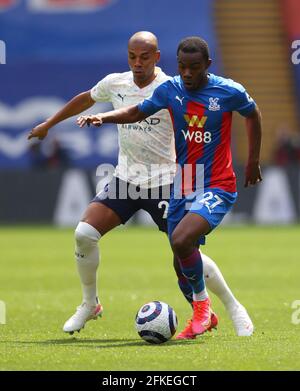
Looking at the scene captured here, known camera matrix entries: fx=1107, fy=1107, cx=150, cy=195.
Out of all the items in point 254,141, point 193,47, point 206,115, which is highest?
point 193,47

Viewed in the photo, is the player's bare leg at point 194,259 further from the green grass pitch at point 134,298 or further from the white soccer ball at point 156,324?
the white soccer ball at point 156,324

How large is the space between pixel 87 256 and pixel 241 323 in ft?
4.78

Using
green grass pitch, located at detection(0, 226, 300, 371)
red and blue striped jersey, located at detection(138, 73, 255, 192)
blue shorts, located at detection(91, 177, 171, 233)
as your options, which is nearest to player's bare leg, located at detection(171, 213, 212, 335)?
green grass pitch, located at detection(0, 226, 300, 371)

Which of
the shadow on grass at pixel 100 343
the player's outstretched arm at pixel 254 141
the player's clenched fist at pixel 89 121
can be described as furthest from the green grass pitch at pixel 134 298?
the player's clenched fist at pixel 89 121

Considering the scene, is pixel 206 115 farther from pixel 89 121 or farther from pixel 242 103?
pixel 89 121

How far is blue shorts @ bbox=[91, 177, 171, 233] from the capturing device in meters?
9.63

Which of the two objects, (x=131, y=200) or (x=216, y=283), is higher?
(x=131, y=200)

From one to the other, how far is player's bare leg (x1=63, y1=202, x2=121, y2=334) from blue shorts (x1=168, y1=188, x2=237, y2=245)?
65 cm

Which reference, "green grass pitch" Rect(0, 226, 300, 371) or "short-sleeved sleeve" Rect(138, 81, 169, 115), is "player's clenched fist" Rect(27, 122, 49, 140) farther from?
"green grass pitch" Rect(0, 226, 300, 371)

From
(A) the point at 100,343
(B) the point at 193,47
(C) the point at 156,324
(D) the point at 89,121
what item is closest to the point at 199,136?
(B) the point at 193,47

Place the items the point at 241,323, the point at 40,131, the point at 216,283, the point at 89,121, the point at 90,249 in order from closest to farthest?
the point at 89,121
the point at 241,323
the point at 216,283
the point at 90,249
the point at 40,131

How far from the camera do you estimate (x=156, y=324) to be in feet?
28.9

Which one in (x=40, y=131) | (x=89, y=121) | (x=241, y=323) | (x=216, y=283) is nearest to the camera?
(x=89, y=121)
